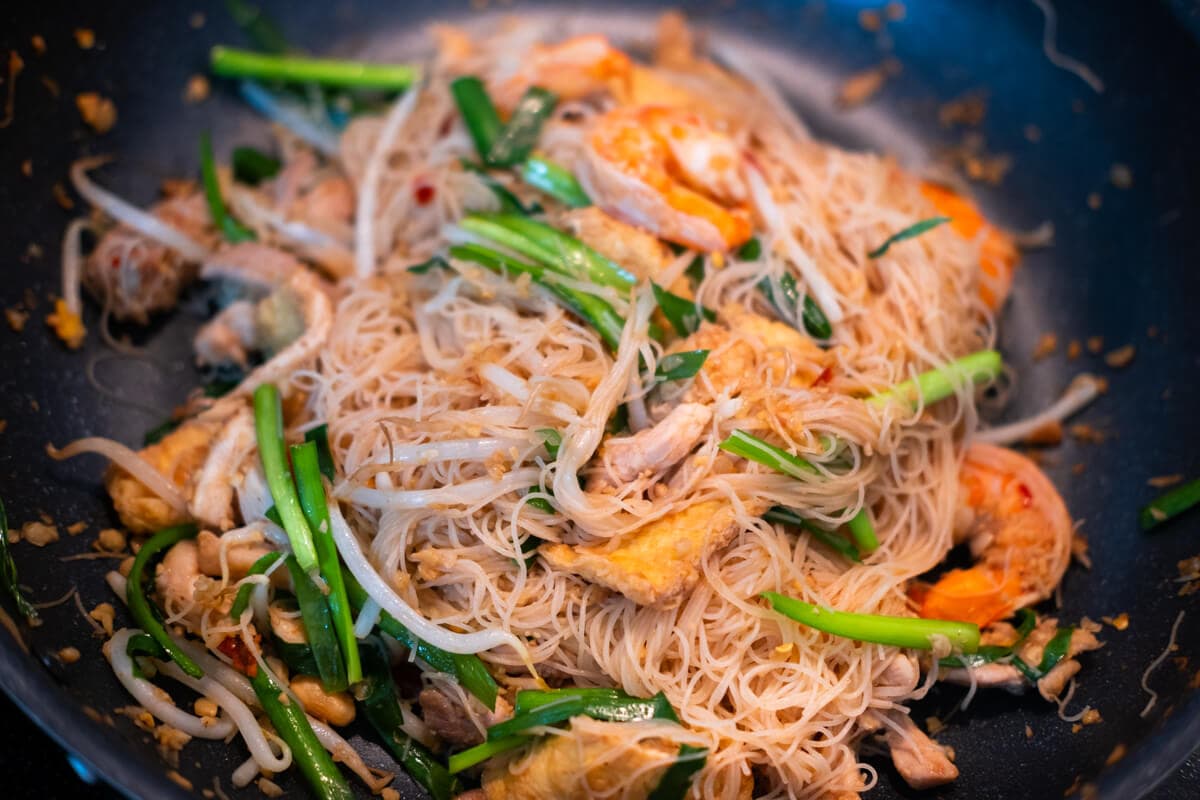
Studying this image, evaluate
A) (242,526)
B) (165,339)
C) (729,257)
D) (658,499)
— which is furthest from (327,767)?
(729,257)

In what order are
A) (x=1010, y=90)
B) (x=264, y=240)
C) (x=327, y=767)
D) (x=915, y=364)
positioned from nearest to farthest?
(x=327, y=767) < (x=915, y=364) < (x=264, y=240) < (x=1010, y=90)

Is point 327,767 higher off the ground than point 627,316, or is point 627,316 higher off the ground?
point 627,316

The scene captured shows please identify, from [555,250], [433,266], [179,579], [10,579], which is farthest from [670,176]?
[10,579]

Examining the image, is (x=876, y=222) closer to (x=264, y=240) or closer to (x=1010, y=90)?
(x=1010, y=90)

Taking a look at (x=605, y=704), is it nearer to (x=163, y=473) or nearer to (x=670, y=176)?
(x=163, y=473)

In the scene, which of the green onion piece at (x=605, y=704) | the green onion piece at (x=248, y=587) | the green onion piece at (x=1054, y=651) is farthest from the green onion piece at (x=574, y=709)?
the green onion piece at (x=1054, y=651)

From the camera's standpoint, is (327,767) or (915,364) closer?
(327,767)

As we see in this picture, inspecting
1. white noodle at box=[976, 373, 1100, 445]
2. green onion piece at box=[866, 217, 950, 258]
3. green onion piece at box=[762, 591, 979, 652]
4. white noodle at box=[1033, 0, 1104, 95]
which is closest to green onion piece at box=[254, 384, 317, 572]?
green onion piece at box=[762, 591, 979, 652]
